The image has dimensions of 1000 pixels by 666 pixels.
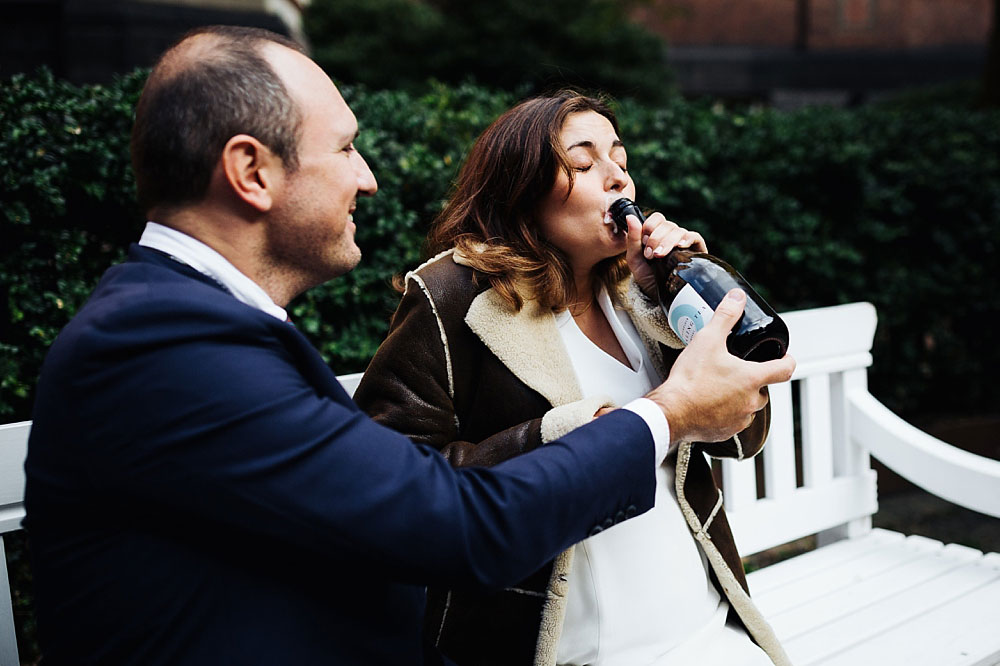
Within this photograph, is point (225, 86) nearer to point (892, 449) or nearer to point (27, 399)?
point (27, 399)

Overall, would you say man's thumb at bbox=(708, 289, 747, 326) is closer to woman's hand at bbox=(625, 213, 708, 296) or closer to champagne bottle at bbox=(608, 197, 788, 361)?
champagne bottle at bbox=(608, 197, 788, 361)

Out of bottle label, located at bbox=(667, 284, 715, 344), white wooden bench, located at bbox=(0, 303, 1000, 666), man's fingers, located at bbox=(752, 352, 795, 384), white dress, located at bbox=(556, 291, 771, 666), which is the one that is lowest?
white wooden bench, located at bbox=(0, 303, 1000, 666)

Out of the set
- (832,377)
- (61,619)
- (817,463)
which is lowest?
(817,463)

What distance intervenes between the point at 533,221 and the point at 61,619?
1.37m

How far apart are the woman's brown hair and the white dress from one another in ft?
0.47

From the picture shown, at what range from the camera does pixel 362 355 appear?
347cm

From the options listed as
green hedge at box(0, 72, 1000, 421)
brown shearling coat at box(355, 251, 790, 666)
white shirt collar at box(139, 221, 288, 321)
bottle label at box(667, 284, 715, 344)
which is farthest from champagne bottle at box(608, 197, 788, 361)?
green hedge at box(0, 72, 1000, 421)

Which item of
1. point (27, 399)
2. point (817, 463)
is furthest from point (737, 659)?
point (27, 399)

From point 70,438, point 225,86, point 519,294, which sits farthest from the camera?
point 519,294

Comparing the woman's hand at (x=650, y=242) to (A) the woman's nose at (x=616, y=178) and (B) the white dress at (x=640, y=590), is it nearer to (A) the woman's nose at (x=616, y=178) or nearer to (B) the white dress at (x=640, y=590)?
(A) the woman's nose at (x=616, y=178)

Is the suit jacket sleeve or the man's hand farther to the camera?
the man's hand

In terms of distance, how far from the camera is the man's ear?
135cm

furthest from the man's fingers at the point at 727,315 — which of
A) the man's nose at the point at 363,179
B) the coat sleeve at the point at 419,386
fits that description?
the man's nose at the point at 363,179

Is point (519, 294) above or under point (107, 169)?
under
